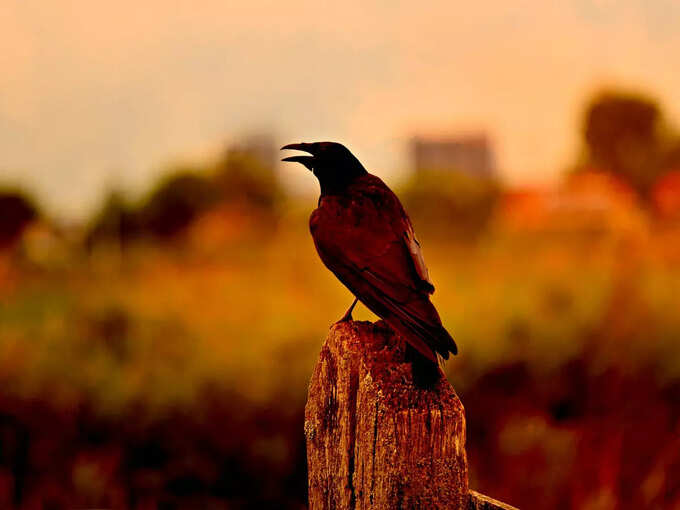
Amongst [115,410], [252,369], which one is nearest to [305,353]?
[252,369]

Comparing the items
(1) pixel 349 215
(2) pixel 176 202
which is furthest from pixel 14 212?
(1) pixel 349 215

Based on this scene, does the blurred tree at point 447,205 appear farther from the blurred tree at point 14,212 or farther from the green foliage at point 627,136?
the blurred tree at point 14,212

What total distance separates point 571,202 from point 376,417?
19.9 ft

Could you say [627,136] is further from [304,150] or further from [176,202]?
[304,150]

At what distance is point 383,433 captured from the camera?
1473 millimetres

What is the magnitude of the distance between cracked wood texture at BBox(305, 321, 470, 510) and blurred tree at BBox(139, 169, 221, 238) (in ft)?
15.8

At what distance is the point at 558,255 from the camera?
20.9ft

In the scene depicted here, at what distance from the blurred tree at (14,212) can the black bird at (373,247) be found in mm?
4403

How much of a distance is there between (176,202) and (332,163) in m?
4.46

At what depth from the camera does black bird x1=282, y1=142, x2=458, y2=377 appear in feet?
5.10

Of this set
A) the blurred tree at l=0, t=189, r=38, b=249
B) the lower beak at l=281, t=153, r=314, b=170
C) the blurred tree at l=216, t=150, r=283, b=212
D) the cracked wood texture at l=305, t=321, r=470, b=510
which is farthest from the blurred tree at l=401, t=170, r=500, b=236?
the cracked wood texture at l=305, t=321, r=470, b=510

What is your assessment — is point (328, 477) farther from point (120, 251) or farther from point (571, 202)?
point (571, 202)

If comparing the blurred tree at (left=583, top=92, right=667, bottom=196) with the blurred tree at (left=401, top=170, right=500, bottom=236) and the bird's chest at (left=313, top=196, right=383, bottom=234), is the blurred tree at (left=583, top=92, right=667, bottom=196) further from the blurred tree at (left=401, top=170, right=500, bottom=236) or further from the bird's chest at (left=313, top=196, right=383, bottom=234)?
the bird's chest at (left=313, top=196, right=383, bottom=234)

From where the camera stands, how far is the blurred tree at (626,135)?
345 inches
